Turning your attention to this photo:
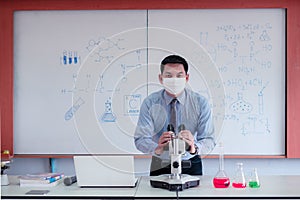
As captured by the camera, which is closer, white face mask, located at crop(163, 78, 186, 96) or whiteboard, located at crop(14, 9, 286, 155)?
white face mask, located at crop(163, 78, 186, 96)

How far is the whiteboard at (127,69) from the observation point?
3.36 metres

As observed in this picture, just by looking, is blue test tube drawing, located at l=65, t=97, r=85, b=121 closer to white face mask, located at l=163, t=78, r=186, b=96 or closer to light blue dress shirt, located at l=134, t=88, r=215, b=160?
light blue dress shirt, located at l=134, t=88, r=215, b=160

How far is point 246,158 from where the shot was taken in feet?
11.1

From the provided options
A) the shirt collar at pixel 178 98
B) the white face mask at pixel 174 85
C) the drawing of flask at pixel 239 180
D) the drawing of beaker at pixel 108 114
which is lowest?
the drawing of flask at pixel 239 180

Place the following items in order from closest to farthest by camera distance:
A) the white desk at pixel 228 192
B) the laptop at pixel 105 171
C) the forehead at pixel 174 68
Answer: the white desk at pixel 228 192 < the laptop at pixel 105 171 < the forehead at pixel 174 68

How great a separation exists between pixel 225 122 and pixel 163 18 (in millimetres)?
969

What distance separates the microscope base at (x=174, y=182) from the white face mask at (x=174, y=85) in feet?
1.44

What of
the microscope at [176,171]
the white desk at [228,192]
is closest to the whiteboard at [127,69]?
the white desk at [228,192]

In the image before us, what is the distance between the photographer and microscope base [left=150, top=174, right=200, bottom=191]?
207 centimetres

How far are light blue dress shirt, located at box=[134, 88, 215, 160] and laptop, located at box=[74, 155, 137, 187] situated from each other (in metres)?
0.21

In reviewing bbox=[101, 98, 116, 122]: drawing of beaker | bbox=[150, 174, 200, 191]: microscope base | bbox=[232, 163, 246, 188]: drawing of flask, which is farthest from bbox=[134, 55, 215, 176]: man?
bbox=[101, 98, 116, 122]: drawing of beaker

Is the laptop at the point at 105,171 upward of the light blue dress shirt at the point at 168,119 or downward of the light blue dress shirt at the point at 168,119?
downward

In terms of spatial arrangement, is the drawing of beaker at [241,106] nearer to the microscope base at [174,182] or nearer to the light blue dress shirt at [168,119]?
the light blue dress shirt at [168,119]

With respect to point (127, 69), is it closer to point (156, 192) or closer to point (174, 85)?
point (174, 85)
